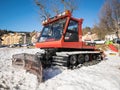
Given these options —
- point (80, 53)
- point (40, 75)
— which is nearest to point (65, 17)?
point (80, 53)

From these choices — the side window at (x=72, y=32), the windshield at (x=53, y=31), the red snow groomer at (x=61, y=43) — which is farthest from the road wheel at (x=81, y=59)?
the windshield at (x=53, y=31)

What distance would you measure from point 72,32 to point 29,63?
9.70 ft

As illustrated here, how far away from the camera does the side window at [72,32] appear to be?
843 cm

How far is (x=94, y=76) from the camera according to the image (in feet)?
22.2

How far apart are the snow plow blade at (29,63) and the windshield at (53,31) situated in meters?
1.92

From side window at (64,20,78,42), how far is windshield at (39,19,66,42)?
0.35 metres

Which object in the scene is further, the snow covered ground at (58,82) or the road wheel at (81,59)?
the road wheel at (81,59)

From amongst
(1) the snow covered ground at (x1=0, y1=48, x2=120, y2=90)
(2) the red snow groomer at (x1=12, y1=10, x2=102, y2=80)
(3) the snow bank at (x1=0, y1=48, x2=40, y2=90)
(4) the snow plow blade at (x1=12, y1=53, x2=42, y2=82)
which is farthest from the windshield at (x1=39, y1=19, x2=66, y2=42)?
(3) the snow bank at (x1=0, y1=48, x2=40, y2=90)

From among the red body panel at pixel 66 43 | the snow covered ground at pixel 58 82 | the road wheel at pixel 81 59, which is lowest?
the snow covered ground at pixel 58 82

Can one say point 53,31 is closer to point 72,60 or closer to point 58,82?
point 72,60

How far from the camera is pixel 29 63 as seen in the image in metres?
6.91

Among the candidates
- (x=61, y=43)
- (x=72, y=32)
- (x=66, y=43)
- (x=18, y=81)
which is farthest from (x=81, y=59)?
(x=18, y=81)

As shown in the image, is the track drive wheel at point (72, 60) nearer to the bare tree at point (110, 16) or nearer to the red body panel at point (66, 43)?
the red body panel at point (66, 43)

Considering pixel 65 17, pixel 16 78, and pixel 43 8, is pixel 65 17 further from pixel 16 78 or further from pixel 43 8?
pixel 43 8
